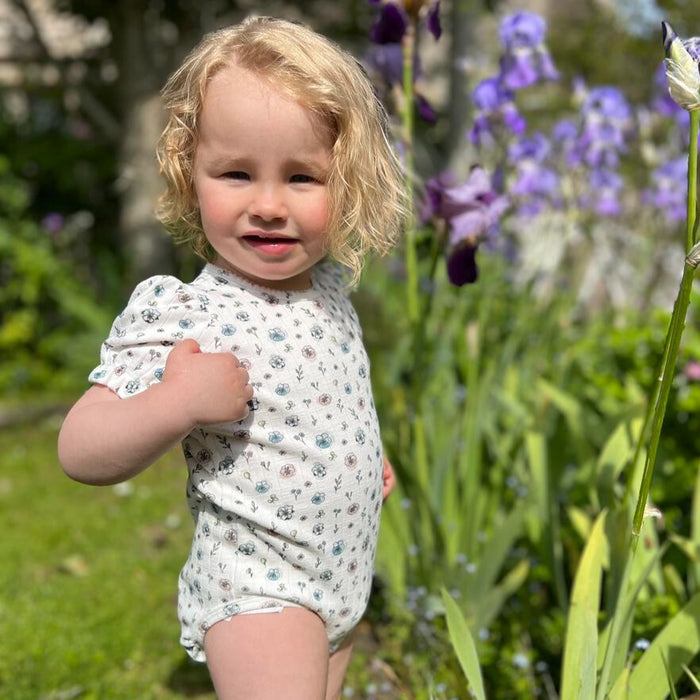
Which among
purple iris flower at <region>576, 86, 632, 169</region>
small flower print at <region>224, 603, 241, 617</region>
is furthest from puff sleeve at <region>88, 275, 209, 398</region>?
purple iris flower at <region>576, 86, 632, 169</region>

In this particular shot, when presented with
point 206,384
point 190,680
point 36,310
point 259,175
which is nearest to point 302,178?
point 259,175

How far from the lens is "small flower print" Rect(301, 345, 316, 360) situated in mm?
1401

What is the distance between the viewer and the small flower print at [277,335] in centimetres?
137

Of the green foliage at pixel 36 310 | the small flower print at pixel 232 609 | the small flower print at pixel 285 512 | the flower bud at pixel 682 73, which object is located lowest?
the green foliage at pixel 36 310

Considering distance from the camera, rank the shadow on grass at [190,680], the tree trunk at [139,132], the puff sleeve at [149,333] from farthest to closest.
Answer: the tree trunk at [139,132], the shadow on grass at [190,680], the puff sleeve at [149,333]

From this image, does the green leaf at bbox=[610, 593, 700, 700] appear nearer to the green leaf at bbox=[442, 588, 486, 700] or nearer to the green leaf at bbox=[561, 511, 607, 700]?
the green leaf at bbox=[561, 511, 607, 700]

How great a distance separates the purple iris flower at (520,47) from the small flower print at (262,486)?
1.60 meters

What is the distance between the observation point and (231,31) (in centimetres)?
142

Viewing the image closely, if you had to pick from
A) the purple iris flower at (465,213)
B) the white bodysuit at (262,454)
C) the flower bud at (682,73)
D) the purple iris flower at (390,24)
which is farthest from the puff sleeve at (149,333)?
the purple iris flower at (390,24)

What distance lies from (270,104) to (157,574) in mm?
2152

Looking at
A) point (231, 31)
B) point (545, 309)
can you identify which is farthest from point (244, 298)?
point (545, 309)

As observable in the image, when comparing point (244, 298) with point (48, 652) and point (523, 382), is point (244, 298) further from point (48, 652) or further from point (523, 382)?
point (523, 382)

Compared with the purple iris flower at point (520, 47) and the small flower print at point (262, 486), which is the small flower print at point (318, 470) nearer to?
the small flower print at point (262, 486)

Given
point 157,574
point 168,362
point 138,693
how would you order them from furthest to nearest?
1. point 157,574
2. point 138,693
3. point 168,362
